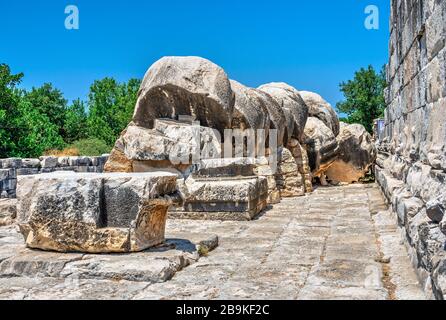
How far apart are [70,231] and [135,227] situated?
1.69 ft

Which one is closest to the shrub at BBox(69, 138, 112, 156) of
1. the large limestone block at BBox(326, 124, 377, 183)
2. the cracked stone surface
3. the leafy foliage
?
the leafy foliage

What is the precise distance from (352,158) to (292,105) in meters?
3.20

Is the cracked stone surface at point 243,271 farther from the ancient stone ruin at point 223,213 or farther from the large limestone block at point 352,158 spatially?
the large limestone block at point 352,158

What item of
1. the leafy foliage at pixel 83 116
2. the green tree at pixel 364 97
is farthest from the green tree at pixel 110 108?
A: the green tree at pixel 364 97

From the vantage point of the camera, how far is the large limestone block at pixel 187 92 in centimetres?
721

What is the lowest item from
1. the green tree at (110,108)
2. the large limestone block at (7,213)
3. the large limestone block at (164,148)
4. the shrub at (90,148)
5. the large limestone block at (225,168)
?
the large limestone block at (7,213)

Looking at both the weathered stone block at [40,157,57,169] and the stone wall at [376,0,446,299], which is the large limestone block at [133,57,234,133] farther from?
the weathered stone block at [40,157,57,169]

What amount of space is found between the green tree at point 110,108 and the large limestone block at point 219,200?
2610 cm

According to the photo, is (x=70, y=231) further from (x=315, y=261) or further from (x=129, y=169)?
(x=129, y=169)

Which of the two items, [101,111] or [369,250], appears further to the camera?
[101,111]

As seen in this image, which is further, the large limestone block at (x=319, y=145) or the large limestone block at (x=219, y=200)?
the large limestone block at (x=319, y=145)

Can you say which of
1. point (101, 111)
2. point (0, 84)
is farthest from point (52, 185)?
point (101, 111)

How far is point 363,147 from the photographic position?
13109 mm

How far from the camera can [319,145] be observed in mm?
11461
